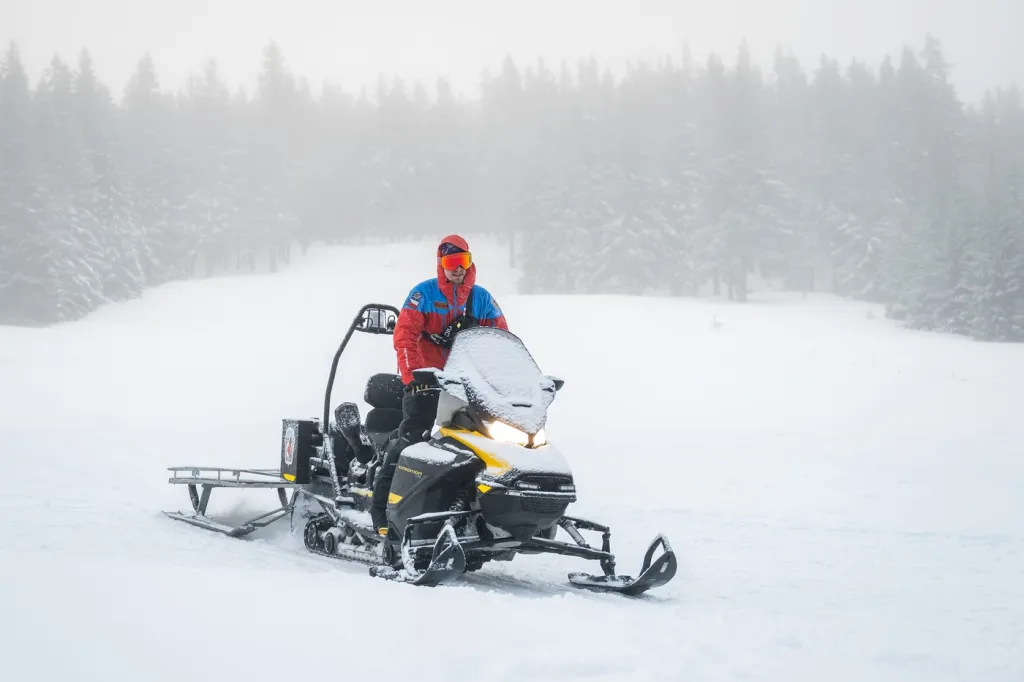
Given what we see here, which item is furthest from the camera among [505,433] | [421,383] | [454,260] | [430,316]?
[430,316]

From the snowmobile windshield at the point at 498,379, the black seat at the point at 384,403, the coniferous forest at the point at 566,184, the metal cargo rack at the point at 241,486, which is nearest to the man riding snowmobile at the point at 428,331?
the snowmobile windshield at the point at 498,379

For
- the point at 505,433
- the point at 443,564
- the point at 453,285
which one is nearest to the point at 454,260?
the point at 453,285

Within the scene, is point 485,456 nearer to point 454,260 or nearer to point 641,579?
point 641,579

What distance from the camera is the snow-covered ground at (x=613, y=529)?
342 cm

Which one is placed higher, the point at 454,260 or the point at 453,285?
the point at 454,260

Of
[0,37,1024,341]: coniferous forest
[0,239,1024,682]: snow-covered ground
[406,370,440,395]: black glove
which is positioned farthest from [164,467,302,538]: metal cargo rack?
[0,37,1024,341]: coniferous forest

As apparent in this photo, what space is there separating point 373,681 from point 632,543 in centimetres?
518

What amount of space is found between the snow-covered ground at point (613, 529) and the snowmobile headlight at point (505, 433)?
1018mm

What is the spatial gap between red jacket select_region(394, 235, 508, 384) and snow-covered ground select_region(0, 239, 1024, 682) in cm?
160

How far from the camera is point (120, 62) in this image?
69125 millimetres

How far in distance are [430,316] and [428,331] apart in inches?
4.5

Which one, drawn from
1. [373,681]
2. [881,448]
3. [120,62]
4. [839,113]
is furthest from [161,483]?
[120,62]

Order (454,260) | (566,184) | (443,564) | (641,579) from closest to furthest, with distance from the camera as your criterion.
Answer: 1. (443,564)
2. (641,579)
3. (454,260)
4. (566,184)

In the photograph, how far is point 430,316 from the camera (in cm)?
631
